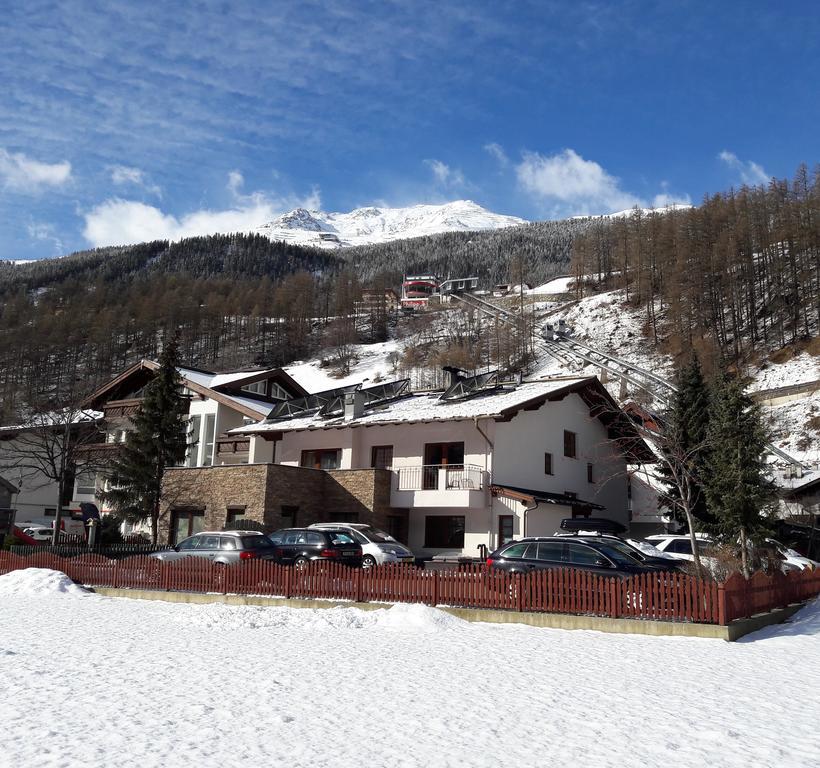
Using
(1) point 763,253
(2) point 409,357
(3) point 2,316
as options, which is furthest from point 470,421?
(3) point 2,316

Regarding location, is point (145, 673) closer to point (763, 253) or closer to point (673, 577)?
point (673, 577)

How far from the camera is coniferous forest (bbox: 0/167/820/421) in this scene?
7212cm

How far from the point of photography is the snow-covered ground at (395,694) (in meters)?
6.91

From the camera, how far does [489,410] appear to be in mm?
28500

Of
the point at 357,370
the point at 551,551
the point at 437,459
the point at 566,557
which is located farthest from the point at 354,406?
the point at 357,370

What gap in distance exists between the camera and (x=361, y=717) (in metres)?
8.10

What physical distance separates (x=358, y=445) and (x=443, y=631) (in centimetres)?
1793

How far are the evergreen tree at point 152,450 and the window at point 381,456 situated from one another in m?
9.02

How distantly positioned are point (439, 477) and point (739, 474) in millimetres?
11192

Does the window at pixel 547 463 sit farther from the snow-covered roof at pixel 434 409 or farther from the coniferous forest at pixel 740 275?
the coniferous forest at pixel 740 275

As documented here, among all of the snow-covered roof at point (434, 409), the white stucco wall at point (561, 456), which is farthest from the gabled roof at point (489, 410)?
the white stucco wall at point (561, 456)

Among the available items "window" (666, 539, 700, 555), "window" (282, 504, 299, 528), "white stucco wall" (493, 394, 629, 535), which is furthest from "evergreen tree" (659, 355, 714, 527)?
"window" (282, 504, 299, 528)

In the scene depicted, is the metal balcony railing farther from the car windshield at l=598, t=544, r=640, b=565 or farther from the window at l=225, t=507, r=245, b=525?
the car windshield at l=598, t=544, r=640, b=565

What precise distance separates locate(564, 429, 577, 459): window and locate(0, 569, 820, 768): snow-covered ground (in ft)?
58.3
